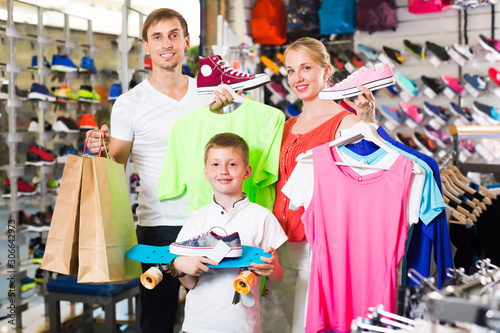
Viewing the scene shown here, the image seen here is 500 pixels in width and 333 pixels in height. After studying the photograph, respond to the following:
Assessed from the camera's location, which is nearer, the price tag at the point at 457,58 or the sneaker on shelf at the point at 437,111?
the price tag at the point at 457,58

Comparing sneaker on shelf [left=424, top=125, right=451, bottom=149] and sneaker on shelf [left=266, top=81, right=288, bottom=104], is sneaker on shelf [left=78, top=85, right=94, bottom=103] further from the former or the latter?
sneaker on shelf [left=424, top=125, right=451, bottom=149]

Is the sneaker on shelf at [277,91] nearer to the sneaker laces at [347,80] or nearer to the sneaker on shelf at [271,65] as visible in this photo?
the sneaker on shelf at [271,65]

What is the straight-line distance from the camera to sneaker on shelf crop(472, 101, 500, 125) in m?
4.60

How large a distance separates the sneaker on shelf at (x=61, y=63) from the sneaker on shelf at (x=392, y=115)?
306cm

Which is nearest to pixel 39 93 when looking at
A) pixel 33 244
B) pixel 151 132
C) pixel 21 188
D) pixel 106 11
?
pixel 21 188

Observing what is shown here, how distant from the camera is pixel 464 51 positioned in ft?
15.4

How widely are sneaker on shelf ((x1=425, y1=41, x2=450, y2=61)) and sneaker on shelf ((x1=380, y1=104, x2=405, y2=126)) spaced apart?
2.15 feet

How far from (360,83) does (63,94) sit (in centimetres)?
353

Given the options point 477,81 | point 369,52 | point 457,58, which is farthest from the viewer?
point 369,52

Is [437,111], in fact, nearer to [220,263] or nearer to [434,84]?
[434,84]

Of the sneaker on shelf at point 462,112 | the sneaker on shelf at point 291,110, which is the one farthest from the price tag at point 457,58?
the sneaker on shelf at point 291,110

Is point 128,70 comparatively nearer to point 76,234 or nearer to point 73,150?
point 73,150

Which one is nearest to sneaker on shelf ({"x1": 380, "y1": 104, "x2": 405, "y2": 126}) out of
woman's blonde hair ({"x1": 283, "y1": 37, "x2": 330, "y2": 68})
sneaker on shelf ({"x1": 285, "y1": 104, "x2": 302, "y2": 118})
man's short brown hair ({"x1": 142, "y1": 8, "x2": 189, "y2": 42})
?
sneaker on shelf ({"x1": 285, "y1": 104, "x2": 302, "y2": 118})

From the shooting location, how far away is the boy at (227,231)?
162 cm
